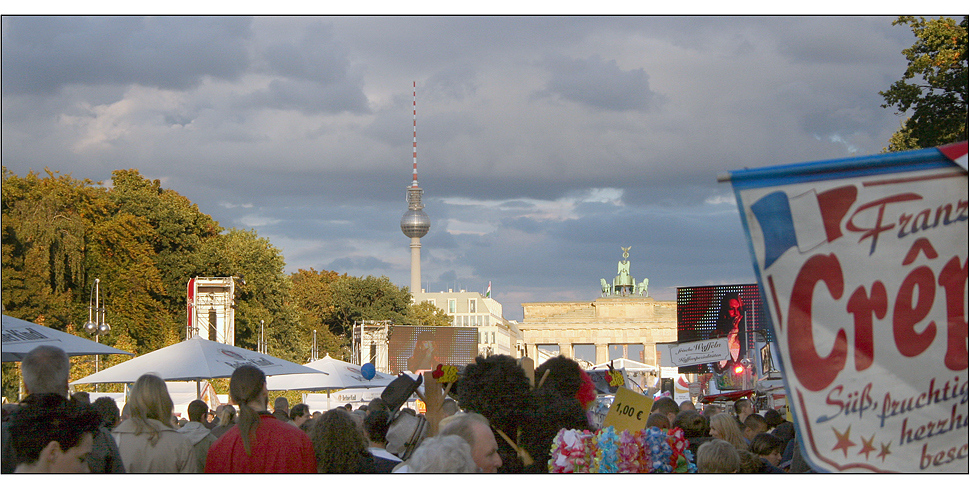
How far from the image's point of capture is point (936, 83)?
752 inches

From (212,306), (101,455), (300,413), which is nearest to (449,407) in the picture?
(101,455)

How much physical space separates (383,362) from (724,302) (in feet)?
186

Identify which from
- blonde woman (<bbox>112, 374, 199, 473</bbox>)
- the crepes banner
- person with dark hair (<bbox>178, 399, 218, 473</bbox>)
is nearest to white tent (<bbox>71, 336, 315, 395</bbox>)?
person with dark hair (<bbox>178, 399, 218, 473</bbox>)

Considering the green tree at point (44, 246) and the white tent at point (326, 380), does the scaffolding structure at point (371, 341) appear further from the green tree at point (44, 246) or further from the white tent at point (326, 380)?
the white tent at point (326, 380)

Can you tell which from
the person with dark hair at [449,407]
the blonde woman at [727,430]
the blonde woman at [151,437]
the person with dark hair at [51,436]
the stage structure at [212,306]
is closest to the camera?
the person with dark hair at [51,436]

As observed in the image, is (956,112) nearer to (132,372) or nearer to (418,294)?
(132,372)

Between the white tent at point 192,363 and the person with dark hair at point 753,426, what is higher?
the white tent at point 192,363

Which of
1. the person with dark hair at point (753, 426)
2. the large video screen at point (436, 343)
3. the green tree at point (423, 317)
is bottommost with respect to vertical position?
the person with dark hair at point (753, 426)

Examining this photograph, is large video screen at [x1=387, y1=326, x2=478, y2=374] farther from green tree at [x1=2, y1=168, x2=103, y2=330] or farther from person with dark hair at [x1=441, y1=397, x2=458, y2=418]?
person with dark hair at [x1=441, y1=397, x2=458, y2=418]

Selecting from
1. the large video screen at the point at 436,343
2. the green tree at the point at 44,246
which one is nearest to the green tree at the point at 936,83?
the large video screen at the point at 436,343

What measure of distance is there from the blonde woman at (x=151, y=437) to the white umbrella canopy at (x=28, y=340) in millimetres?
5094

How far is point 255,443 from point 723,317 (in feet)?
→ 67.3

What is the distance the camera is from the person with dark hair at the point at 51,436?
15.0ft

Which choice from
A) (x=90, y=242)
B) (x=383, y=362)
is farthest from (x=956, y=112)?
(x=383, y=362)
